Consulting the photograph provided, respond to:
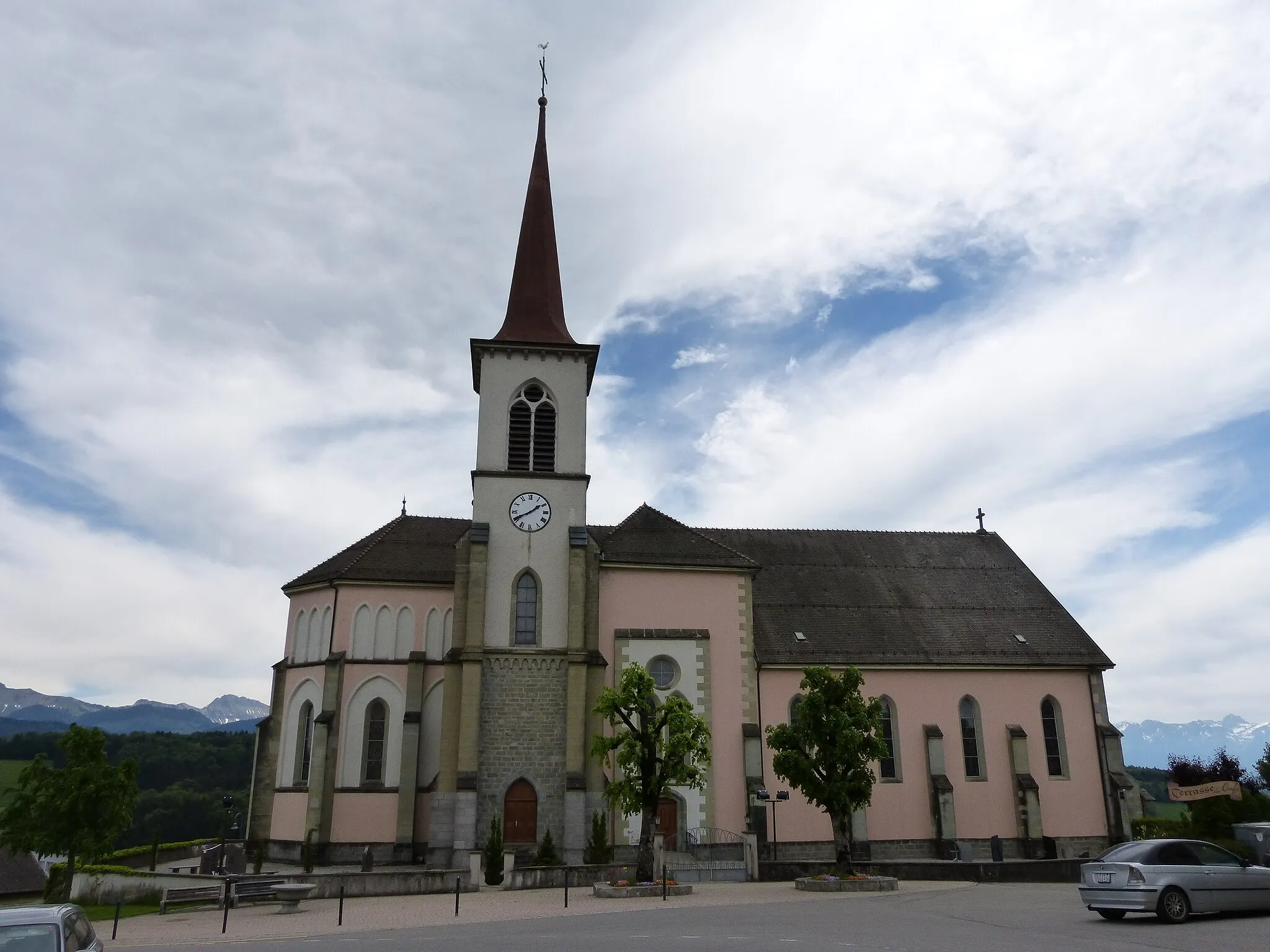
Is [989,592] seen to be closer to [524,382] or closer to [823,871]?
[823,871]

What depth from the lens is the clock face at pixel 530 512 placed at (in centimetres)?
3212

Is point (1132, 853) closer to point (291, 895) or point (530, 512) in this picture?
point (291, 895)

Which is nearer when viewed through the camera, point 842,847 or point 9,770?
point 842,847

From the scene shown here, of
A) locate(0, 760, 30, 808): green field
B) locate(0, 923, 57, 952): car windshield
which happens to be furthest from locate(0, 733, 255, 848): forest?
locate(0, 923, 57, 952): car windshield

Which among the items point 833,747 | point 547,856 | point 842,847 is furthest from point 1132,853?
point 547,856

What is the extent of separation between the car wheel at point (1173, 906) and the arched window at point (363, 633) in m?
25.5

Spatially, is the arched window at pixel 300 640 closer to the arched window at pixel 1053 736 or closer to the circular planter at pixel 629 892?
the circular planter at pixel 629 892

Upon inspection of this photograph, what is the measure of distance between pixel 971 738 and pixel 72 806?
29.2 metres

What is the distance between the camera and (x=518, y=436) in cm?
3331

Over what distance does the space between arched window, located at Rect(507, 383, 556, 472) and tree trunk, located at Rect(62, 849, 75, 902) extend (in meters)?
16.7

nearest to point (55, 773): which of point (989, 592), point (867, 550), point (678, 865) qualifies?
point (678, 865)

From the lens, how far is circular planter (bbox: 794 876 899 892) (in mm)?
23422

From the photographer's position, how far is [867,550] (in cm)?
4081

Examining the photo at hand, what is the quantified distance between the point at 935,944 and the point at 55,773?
21986mm
